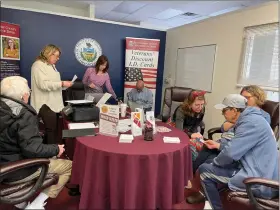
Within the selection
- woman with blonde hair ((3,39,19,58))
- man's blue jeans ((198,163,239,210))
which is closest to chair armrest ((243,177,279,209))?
man's blue jeans ((198,163,239,210))

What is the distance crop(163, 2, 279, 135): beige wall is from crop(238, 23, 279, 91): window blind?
0.08 meters

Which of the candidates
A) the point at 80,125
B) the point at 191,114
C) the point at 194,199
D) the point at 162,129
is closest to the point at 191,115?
the point at 191,114

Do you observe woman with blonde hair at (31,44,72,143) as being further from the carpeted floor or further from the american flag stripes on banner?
the american flag stripes on banner

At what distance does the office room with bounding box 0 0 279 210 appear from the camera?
4.10 feet

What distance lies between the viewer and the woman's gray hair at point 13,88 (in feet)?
3.95

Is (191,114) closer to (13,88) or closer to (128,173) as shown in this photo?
(128,173)

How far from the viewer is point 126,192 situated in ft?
4.06

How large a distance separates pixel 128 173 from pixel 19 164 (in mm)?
589

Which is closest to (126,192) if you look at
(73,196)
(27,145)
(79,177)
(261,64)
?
(79,177)

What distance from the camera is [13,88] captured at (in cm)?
122

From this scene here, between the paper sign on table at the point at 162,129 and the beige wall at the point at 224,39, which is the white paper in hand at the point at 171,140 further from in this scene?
the beige wall at the point at 224,39

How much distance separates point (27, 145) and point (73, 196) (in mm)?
808

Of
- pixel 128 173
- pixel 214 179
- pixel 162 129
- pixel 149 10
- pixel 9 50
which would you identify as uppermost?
pixel 149 10

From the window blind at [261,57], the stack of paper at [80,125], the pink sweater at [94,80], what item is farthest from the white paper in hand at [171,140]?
the pink sweater at [94,80]
